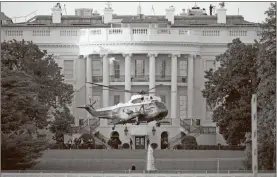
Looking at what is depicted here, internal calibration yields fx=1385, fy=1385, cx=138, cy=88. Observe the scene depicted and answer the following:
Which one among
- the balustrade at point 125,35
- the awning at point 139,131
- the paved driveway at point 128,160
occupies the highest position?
the balustrade at point 125,35

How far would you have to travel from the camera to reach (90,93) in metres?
95.8

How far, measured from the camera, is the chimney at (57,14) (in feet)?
341

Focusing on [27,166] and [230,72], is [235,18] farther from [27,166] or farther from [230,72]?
[27,166]

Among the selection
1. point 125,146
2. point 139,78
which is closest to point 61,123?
point 125,146

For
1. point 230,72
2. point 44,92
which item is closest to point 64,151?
point 44,92

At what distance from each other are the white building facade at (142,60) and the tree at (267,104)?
26062 millimetres

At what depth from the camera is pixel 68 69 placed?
9994cm

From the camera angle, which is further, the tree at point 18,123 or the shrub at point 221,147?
the shrub at point 221,147

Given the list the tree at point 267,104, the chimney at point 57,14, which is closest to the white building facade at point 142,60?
the chimney at point 57,14

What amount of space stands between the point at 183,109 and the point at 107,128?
626 centimetres

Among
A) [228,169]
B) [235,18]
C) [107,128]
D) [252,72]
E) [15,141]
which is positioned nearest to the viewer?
[15,141]

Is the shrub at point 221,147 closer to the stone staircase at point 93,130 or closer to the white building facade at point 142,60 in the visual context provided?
the white building facade at point 142,60

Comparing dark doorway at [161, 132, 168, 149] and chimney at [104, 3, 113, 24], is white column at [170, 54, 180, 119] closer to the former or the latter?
dark doorway at [161, 132, 168, 149]

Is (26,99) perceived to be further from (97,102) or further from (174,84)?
(174,84)
